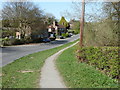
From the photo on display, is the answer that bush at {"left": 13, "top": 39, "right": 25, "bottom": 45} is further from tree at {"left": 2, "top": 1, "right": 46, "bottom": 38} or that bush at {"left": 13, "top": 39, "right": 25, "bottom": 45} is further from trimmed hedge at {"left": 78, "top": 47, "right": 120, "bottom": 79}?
trimmed hedge at {"left": 78, "top": 47, "right": 120, "bottom": 79}

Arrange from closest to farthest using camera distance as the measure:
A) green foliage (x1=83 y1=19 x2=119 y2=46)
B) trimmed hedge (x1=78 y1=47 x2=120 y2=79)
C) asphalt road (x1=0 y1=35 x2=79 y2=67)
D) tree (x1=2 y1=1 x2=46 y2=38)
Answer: trimmed hedge (x1=78 y1=47 x2=120 y2=79) < green foliage (x1=83 y1=19 x2=119 y2=46) < asphalt road (x1=0 y1=35 x2=79 y2=67) < tree (x1=2 y1=1 x2=46 y2=38)

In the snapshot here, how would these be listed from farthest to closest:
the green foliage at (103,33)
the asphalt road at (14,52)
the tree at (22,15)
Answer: the tree at (22,15) < the asphalt road at (14,52) < the green foliage at (103,33)

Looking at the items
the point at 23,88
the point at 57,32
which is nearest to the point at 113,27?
the point at 23,88

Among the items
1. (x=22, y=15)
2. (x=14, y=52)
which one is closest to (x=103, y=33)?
(x=14, y=52)

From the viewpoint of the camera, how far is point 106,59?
1027 centimetres

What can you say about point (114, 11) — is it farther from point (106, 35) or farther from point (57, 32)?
point (57, 32)

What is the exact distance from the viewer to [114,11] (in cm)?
1570

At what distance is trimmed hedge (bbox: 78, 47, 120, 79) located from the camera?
913 cm

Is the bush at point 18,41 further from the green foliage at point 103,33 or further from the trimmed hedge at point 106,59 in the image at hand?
the trimmed hedge at point 106,59

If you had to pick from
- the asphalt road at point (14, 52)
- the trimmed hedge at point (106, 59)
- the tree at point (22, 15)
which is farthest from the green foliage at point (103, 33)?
the tree at point (22, 15)

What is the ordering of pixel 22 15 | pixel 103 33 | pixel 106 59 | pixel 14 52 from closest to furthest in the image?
pixel 106 59
pixel 103 33
pixel 14 52
pixel 22 15

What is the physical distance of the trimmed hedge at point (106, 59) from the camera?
360 inches

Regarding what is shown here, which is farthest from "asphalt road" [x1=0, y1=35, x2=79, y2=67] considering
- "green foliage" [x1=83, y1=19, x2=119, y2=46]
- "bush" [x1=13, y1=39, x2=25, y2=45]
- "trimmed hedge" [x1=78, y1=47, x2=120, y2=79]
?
"green foliage" [x1=83, y1=19, x2=119, y2=46]

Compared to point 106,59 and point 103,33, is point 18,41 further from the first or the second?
point 106,59
